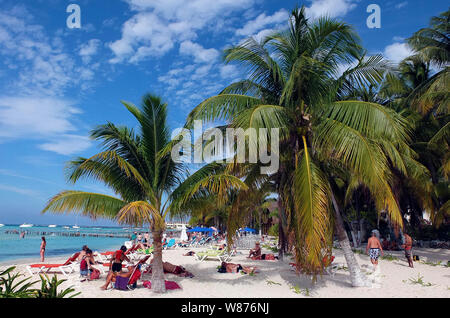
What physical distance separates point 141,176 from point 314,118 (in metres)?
5.34

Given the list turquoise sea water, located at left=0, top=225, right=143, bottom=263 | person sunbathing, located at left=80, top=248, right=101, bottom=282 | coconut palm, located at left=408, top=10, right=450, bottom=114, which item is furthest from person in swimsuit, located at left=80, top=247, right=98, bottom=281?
coconut palm, located at left=408, top=10, right=450, bottom=114

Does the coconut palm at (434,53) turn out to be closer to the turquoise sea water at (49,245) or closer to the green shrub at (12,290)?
the turquoise sea water at (49,245)

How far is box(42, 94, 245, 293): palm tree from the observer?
7.58 metres

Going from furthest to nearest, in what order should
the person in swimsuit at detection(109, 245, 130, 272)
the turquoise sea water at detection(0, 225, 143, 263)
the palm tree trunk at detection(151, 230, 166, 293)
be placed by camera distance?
the turquoise sea water at detection(0, 225, 143, 263) → the person in swimsuit at detection(109, 245, 130, 272) → the palm tree trunk at detection(151, 230, 166, 293)

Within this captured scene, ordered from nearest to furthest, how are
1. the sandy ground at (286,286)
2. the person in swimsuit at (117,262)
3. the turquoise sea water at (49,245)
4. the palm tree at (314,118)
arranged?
the palm tree at (314,118) < the sandy ground at (286,286) < the person in swimsuit at (117,262) < the turquoise sea water at (49,245)

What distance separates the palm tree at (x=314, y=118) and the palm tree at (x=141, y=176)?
1.43 metres

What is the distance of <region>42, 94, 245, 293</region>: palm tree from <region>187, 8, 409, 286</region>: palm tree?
143 cm

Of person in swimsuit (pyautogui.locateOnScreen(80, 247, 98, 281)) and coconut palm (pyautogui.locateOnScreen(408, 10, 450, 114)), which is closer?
person in swimsuit (pyautogui.locateOnScreen(80, 247, 98, 281))

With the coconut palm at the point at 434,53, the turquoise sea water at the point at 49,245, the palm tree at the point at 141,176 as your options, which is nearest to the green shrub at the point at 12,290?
the palm tree at the point at 141,176

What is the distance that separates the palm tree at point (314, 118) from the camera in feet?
23.7

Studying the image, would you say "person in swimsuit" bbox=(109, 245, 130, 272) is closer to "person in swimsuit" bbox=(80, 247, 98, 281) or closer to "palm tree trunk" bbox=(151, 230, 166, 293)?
"palm tree trunk" bbox=(151, 230, 166, 293)

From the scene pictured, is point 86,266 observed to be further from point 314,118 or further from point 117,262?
point 314,118
